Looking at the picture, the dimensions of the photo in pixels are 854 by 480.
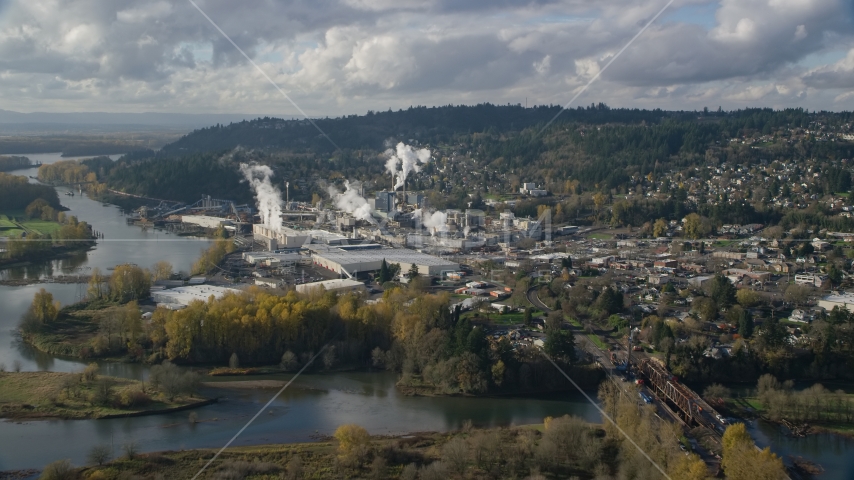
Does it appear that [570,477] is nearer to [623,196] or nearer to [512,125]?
[623,196]

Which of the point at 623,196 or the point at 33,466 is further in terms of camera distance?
the point at 623,196

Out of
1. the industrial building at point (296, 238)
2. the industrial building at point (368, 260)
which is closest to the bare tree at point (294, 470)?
the industrial building at point (368, 260)

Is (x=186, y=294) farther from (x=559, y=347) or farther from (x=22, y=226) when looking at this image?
(x=22, y=226)

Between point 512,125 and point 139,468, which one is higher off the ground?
point 512,125

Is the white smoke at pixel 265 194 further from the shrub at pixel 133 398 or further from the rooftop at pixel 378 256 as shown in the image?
the shrub at pixel 133 398

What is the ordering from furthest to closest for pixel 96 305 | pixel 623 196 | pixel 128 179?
pixel 128 179 → pixel 623 196 → pixel 96 305

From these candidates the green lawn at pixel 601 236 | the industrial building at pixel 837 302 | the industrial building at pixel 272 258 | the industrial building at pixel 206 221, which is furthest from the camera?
the industrial building at pixel 206 221

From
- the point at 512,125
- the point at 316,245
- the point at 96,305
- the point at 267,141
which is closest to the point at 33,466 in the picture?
the point at 96,305
